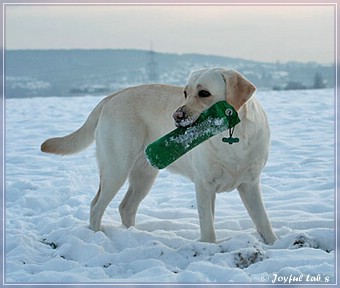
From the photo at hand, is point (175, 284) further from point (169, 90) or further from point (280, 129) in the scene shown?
point (280, 129)

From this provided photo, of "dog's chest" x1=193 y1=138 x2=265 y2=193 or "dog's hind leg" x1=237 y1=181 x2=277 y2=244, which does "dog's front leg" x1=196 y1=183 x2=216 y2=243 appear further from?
"dog's hind leg" x1=237 y1=181 x2=277 y2=244

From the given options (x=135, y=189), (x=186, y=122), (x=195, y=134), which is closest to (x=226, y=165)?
(x=195, y=134)

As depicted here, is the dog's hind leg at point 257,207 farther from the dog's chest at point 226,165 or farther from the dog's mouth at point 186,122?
the dog's mouth at point 186,122

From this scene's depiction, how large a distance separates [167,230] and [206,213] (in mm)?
637

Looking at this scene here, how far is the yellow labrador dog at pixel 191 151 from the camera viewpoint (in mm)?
3967

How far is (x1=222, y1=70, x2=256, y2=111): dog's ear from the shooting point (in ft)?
12.9

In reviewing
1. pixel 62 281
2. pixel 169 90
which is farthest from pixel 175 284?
pixel 169 90

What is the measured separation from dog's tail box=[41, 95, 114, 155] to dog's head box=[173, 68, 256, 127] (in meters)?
1.37

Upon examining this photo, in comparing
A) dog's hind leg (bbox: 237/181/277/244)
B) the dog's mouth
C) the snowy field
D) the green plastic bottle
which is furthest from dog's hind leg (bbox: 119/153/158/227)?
the dog's mouth

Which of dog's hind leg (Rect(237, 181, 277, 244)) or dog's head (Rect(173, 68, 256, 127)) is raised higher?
dog's head (Rect(173, 68, 256, 127))

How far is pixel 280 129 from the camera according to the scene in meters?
9.85

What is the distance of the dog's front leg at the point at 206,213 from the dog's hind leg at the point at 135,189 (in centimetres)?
90

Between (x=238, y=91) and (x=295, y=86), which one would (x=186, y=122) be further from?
(x=295, y=86)

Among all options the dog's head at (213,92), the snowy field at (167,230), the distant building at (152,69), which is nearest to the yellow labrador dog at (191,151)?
the dog's head at (213,92)
